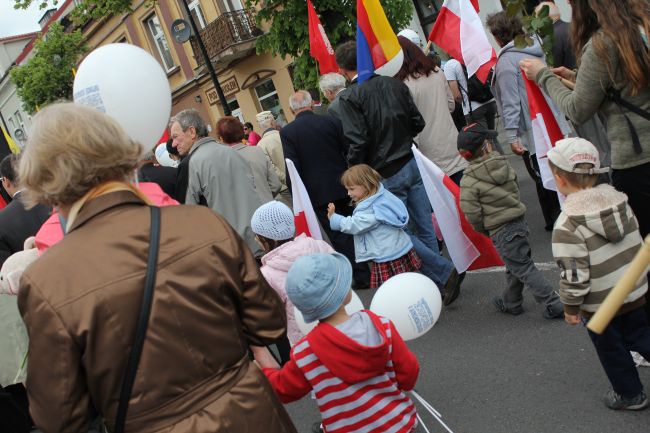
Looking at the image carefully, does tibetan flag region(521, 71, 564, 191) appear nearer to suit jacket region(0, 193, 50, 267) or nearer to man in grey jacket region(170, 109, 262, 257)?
man in grey jacket region(170, 109, 262, 257)

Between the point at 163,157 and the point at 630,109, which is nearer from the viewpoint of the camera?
the point at 630,109

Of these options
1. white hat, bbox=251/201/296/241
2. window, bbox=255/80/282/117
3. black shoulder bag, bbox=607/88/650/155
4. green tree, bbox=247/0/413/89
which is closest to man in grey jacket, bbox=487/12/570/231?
black shoulder bag, bbox=607/88/650/155

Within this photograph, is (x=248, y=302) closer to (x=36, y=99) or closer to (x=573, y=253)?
(x=573, y=253)

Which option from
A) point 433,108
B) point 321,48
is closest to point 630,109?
point 433,108

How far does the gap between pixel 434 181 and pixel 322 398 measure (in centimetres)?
258

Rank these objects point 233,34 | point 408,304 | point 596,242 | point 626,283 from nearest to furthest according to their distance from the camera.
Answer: point 626,283 → point 596,242 → point 408,304 → point 233,34

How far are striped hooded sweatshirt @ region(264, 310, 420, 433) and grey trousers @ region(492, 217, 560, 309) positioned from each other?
6.06 feet

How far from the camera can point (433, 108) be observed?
5.75 m

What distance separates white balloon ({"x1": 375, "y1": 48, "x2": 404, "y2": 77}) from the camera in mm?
5477

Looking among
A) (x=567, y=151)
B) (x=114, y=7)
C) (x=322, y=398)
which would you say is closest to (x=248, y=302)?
(x=322, y=398)

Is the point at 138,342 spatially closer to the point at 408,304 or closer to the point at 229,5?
the point at 408,304

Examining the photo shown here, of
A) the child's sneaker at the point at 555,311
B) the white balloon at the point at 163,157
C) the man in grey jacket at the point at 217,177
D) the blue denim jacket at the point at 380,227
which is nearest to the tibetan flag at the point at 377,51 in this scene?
the blue denim jacket at the point at 380,227

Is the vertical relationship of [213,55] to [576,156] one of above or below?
above

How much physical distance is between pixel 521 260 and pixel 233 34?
20865 millimetres
